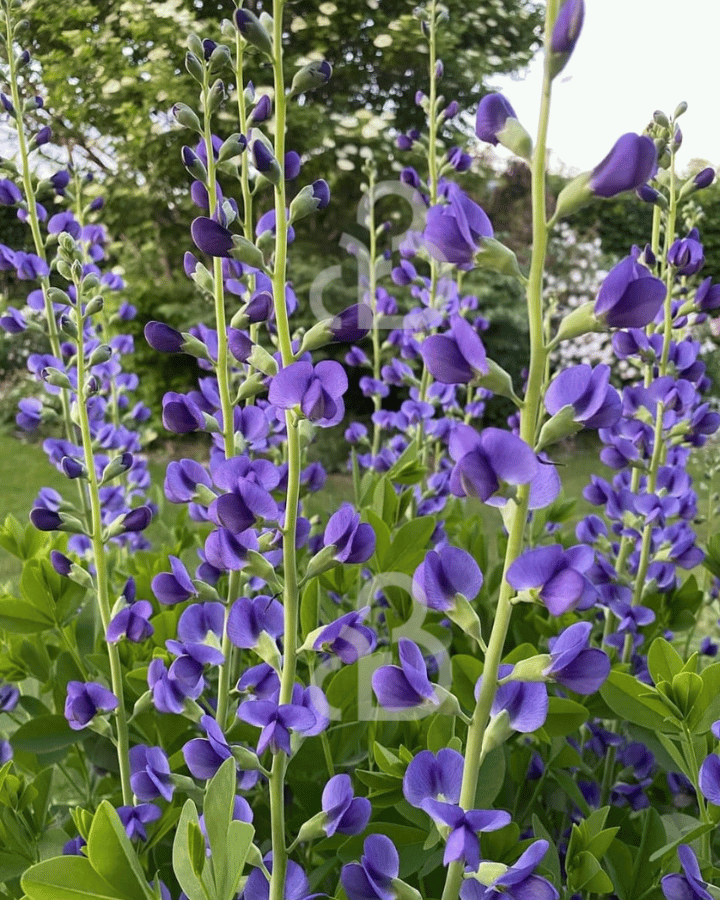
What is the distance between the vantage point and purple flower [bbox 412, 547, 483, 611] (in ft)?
2.21

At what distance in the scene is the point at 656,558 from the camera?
5.14 ft

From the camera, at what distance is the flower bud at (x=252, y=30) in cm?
83

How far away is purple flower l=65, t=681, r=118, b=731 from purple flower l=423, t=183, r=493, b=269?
2.29ft

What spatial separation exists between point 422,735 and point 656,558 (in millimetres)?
610

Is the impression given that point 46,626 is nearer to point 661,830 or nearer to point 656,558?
point 661,830

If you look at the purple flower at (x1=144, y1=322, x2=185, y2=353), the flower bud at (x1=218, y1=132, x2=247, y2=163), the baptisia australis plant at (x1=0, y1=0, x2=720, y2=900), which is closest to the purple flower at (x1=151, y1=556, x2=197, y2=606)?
the baptisia australis plant at (x1=0, y1=0, x2=720, y2=900)

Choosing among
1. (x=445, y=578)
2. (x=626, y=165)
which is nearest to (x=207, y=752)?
(x=445, y=578)

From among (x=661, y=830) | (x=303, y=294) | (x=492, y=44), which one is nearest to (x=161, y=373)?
(x=303, y=294)

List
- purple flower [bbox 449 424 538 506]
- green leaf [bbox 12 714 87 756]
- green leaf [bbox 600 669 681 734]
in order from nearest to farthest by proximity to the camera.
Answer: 1. purple flower [bbox 449 424 538 506]
2. green leaf [bbox 600 669 681 734]
3. green leaf [bbox 12 714 87 756]

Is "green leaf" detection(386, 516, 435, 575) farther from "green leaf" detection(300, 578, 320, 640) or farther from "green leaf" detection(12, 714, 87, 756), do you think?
"green leaf" detection(12, 714, 87, 756)

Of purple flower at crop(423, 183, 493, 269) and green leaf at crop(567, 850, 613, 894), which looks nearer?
purple flower at crop(423, 183, 493, 269)

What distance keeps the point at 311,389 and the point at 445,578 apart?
209 mm

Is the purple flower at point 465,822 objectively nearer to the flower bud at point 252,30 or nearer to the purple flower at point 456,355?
the purple flower at point 456,355

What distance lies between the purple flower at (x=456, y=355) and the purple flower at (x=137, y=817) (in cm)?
68
